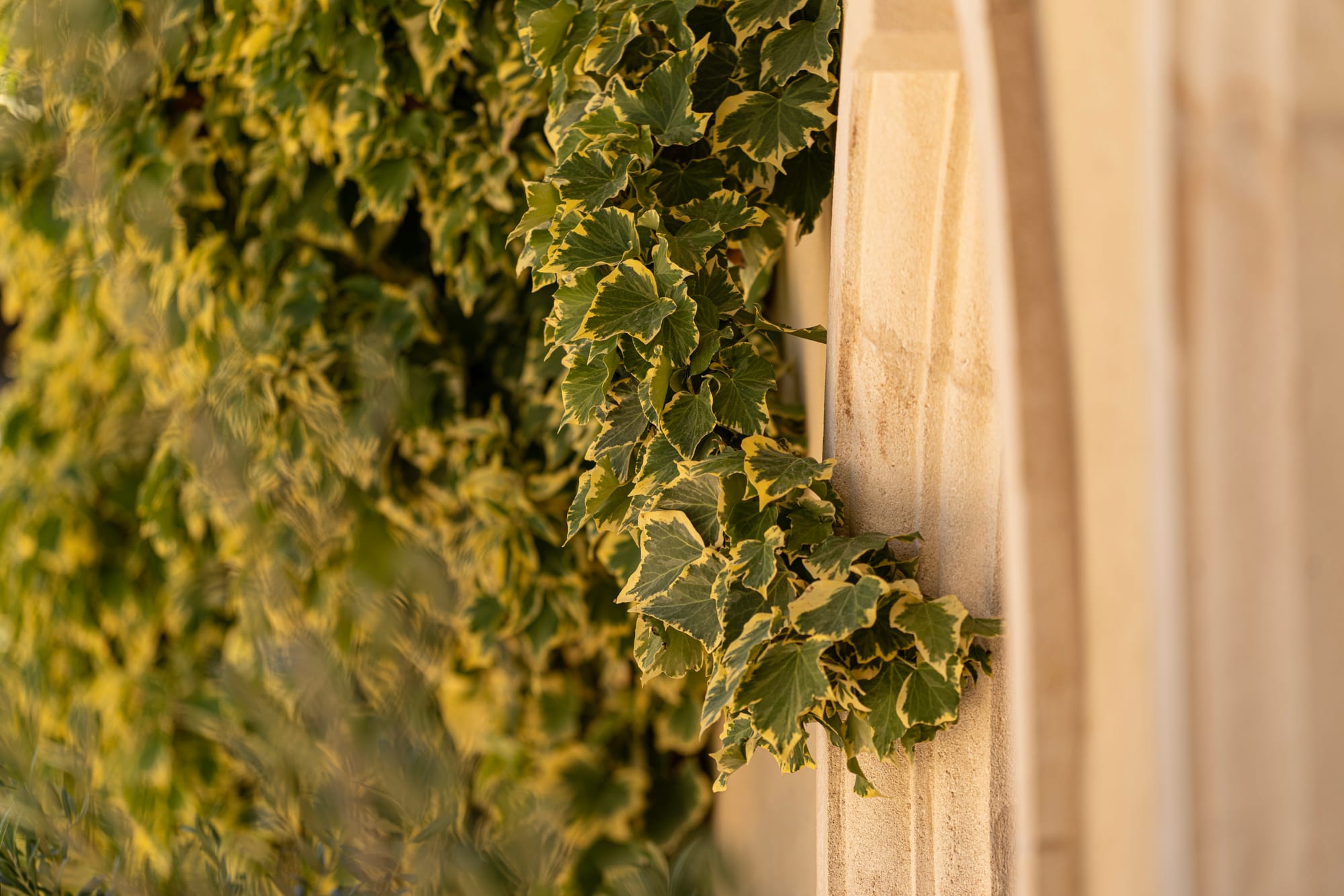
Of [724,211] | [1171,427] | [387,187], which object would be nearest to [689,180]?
[724,211]

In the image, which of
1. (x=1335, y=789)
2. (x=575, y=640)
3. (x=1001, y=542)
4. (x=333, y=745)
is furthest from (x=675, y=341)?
(x=575, y=640)

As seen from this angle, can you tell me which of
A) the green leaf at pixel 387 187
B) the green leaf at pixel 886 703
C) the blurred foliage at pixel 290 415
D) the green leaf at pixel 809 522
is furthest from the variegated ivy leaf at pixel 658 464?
the green leaf at pixel 387 187

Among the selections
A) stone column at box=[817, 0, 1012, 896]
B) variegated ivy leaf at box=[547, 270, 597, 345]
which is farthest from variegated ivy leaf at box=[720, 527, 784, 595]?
variegated ivy leaf at box=[547, 270, 597, 345]

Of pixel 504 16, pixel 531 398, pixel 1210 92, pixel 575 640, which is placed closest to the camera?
pixel 1210 92

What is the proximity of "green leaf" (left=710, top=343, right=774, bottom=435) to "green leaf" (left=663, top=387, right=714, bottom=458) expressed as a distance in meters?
0.01

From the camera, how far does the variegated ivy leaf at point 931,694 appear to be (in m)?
0.63

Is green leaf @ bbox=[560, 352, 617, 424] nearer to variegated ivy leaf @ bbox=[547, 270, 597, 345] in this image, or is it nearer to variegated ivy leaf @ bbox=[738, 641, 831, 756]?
variegated ivy leaf @ bbox=[547, 270, 597, 345]

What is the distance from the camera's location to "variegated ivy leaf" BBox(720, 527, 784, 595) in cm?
65

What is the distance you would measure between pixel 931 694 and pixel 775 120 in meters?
0.46

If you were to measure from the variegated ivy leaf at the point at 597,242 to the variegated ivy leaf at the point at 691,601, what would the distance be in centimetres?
24

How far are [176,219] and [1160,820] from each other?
167 centimetres

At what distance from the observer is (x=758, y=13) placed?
0.71 metres

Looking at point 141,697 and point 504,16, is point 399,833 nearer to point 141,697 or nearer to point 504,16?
point 504,16

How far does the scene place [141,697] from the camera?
5.66ft
